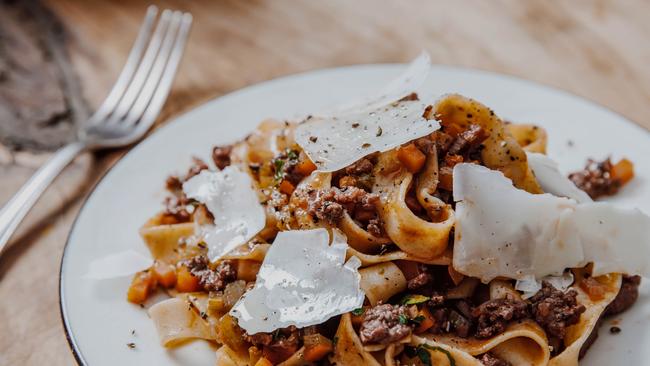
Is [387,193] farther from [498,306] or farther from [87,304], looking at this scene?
[87,304]

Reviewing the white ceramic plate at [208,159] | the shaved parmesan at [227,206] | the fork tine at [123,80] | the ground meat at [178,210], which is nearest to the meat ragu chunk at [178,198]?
the ground meat at [178,210]

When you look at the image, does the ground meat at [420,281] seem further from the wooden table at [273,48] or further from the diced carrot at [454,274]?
the wooden table at [273,48]

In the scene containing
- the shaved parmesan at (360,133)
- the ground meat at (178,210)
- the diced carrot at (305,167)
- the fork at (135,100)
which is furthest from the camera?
the fork at (135,100)

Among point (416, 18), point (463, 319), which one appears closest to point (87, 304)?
point (463, 319)

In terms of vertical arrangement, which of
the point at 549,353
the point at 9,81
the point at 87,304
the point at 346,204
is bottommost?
the point at 9,81

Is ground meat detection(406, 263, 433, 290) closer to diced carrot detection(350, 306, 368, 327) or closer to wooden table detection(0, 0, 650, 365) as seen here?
diced carrot detection(350, 306, 368, 327)

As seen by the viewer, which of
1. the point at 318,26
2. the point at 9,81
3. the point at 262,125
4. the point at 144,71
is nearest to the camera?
the point at 262,125
